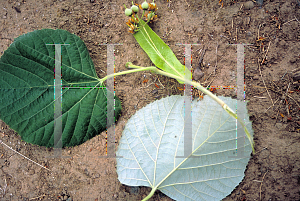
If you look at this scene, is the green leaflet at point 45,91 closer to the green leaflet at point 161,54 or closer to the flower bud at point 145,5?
the green leaflet at point 161,54

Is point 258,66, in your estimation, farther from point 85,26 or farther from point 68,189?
point 68,189

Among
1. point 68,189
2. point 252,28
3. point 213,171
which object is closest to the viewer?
point 213,171

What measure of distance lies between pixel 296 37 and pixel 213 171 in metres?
1.58

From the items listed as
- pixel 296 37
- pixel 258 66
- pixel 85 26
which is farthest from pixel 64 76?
pixel 296 37

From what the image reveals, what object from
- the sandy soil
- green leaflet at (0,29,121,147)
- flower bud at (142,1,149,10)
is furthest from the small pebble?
green leaflet at (0,29,121,147)

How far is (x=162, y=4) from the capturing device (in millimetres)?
2225

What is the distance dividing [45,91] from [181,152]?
1490mm

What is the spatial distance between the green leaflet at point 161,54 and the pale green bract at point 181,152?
30 centimetres

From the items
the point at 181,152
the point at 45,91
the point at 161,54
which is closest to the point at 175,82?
the point at 161,54

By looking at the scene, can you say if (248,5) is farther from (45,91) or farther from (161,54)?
(45,91)

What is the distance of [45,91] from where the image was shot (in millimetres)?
2051

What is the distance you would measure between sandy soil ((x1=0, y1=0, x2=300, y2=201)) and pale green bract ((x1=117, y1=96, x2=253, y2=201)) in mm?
169

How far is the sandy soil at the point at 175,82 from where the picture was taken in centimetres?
204

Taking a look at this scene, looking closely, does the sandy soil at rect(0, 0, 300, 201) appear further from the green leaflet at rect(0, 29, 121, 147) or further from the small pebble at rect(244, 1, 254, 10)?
the green leaflet at rect(0, 29, 121, 147)
